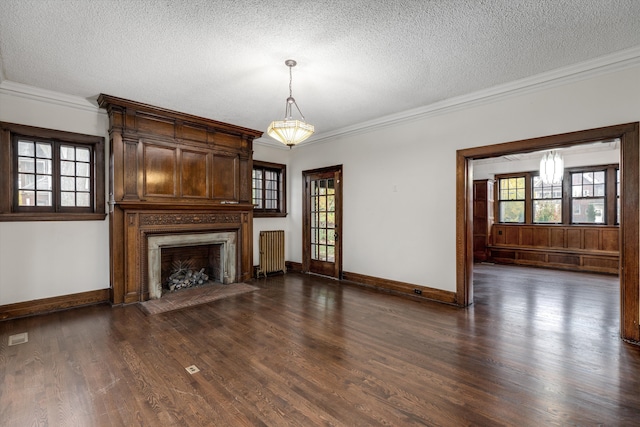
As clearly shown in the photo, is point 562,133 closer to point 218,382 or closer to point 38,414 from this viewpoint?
point 218,382

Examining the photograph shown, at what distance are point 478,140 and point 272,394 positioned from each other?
13.7ft

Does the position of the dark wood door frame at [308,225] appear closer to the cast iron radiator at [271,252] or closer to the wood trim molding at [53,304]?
the cast iron radiator at [271,252]

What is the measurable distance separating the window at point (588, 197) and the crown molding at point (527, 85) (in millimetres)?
5262

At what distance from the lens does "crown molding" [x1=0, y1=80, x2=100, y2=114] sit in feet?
12.9

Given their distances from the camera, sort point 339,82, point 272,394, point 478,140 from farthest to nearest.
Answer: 1. point 478,140
2. point 339,82
3. point 272,394

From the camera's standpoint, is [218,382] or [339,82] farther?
[339,82]

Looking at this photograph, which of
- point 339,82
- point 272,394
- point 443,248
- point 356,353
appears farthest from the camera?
point 443,248

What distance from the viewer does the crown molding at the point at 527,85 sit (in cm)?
324

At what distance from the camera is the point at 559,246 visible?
7.58 metres

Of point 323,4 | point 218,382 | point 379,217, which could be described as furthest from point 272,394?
point 379,217

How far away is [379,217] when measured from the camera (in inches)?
221

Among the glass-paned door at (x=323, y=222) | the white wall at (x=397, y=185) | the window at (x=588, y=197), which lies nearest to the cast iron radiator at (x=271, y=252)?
the glass-paned door at (x=323, y=222)

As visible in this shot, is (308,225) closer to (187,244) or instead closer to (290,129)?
(187,244)

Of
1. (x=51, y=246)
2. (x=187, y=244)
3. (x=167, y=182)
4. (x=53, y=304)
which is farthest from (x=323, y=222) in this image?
(x=53, y=304)
